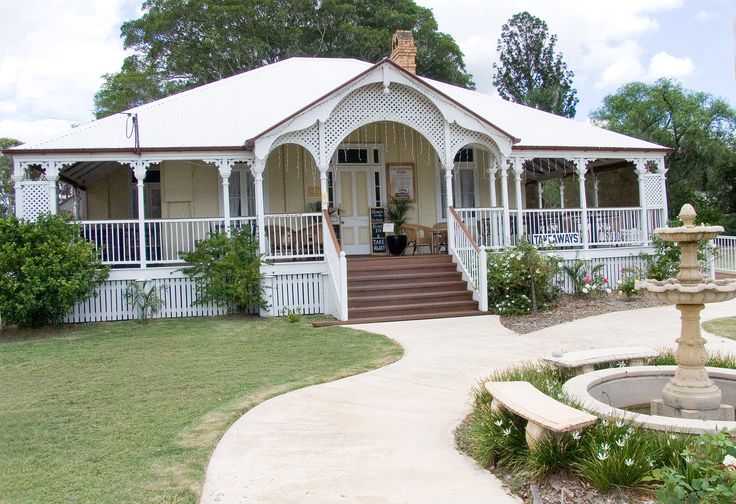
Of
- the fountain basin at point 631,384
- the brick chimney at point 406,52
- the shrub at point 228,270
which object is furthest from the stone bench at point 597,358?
A: the brick chimney at point 406,52

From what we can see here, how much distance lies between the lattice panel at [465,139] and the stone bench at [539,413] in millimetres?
10579

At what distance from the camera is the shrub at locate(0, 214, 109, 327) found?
12766 mm

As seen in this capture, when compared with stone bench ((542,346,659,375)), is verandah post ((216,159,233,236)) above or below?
above

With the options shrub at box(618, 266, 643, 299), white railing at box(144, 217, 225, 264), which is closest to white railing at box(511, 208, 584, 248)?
shrub at box(618, 266, 643, 299)

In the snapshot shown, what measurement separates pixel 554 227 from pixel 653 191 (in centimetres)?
331

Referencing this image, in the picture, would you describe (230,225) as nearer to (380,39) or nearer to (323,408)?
(323,408)

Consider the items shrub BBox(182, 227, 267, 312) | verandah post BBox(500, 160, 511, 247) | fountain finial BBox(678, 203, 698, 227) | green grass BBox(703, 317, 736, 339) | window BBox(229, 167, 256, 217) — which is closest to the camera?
fountain finial BBox(678, 203, 698, 227)

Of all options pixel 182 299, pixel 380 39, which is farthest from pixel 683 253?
pixel 380 39

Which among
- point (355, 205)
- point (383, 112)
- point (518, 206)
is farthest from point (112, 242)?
point (518, 206)

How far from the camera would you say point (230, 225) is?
15258 mm

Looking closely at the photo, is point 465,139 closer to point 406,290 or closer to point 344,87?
point 344,87

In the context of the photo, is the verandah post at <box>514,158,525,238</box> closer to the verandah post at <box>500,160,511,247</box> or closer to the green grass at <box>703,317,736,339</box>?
the verandah post at <box>500,160,511,247</box>

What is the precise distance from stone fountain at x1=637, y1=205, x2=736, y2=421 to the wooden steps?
303 inches

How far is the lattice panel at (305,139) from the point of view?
14562 millimetres
